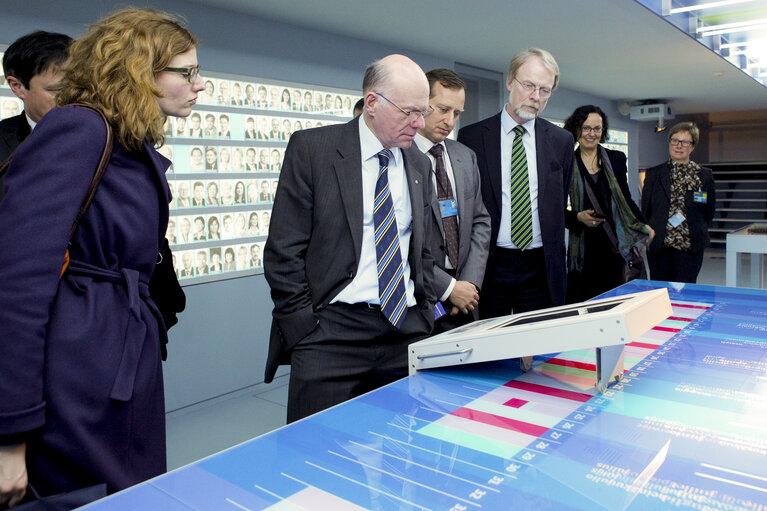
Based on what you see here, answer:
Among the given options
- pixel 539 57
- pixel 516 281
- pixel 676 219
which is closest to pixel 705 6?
pixel 676 219

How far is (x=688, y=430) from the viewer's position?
3.92 ft

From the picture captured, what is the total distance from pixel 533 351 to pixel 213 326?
10.6 ft

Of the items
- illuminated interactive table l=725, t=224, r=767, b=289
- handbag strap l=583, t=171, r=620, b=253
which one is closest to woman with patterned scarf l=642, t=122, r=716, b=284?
illuminated interactive table l=725, t=224, r=767, b=289

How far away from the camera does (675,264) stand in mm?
4754

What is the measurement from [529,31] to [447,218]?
129 inches

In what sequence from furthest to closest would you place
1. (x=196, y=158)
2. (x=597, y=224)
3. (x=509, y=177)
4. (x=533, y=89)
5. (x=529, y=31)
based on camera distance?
(x=529, y=31), (x=196, y=158), (x=597, y=224), (x=509, y=177), (x=533, y=89)

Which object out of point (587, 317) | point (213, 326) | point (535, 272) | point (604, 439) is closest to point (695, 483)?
point (604, 439)

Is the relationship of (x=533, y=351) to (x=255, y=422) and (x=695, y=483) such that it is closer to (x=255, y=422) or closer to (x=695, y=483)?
(x=695, y=483)

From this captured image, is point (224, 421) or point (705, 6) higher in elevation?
point (705, 6)

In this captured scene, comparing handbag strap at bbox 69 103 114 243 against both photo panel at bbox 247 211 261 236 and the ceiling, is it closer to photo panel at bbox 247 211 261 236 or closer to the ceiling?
the ceiling

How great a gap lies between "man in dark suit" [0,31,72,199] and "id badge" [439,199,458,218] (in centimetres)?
143

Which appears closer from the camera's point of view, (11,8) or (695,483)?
(695,483)

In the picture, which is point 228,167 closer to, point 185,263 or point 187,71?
point 185,263

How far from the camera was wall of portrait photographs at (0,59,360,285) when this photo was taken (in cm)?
407
